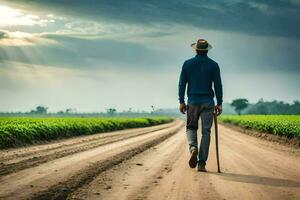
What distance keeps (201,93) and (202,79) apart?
0.31 metres

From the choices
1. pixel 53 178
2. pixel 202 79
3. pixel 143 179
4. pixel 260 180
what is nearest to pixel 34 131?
pixel 202 79

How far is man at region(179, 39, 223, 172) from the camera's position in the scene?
10.3 m

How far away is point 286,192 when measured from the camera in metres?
7.18

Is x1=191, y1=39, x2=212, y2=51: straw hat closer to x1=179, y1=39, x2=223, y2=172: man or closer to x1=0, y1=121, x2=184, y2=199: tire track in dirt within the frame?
x1=179, y1=39, x2=223, y2=172: man

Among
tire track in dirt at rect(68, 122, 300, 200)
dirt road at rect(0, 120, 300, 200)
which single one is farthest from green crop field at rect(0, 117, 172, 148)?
tire track in dirt at rect(68, 122, 300, 200)

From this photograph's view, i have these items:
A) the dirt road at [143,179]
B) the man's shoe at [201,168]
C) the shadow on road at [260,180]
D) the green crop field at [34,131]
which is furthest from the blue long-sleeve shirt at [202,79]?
the green crop field at [34,131]

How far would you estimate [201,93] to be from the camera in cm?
1036

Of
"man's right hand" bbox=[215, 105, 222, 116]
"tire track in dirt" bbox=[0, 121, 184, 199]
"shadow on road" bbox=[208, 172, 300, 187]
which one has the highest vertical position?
"man's right hand" bbox=[215, 105, 222, 116]

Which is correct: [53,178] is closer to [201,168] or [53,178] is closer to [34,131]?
[201,168]

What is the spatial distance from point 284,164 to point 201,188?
4600mm

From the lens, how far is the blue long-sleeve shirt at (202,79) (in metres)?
10.4

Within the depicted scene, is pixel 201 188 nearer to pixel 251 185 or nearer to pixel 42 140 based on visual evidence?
pixel 251 185

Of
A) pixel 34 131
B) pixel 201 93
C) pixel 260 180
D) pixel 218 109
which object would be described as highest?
A: pixel 201 93

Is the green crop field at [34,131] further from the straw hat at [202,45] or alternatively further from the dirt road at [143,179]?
the straw hat at [202,45]
